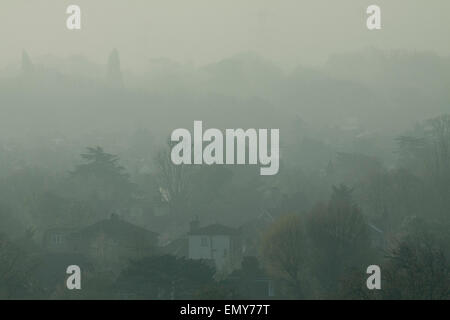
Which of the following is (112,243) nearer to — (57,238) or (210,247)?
(210,247)

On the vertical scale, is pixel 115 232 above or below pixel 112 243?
above

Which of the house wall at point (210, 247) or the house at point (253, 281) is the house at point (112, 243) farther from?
the house at point (253, 281)

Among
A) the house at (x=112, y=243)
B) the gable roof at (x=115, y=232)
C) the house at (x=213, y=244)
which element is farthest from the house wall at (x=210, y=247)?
the gable roof at (x=115, y=232)

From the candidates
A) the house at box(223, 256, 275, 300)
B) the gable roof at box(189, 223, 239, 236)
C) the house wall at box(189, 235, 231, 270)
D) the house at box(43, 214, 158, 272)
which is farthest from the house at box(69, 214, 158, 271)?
the house at box(223, 256, 275, 300)

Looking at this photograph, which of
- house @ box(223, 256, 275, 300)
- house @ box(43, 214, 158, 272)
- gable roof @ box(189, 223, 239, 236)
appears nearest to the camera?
house @ box(223, 256, 275, 300)

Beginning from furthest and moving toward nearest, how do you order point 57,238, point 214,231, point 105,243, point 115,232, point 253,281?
point 57,238 → point 214,231 → point 115,232 → point 105,243 → point 253,281

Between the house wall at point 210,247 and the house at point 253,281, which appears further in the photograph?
the house wall at point 210,247

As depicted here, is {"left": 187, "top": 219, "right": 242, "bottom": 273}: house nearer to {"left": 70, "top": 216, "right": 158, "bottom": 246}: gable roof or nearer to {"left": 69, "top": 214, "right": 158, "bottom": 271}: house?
{"left": 69, "top": 214, "right": 158, "bottom": 271}: house

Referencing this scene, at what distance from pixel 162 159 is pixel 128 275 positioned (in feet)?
165

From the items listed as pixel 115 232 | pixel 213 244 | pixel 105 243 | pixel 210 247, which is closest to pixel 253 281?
pixel 105 243

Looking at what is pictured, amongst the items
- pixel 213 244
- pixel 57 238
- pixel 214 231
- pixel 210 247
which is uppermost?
pixel 214 231

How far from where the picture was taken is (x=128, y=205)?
3349 inches

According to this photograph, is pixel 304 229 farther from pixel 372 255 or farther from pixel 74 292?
pixel 74 292
